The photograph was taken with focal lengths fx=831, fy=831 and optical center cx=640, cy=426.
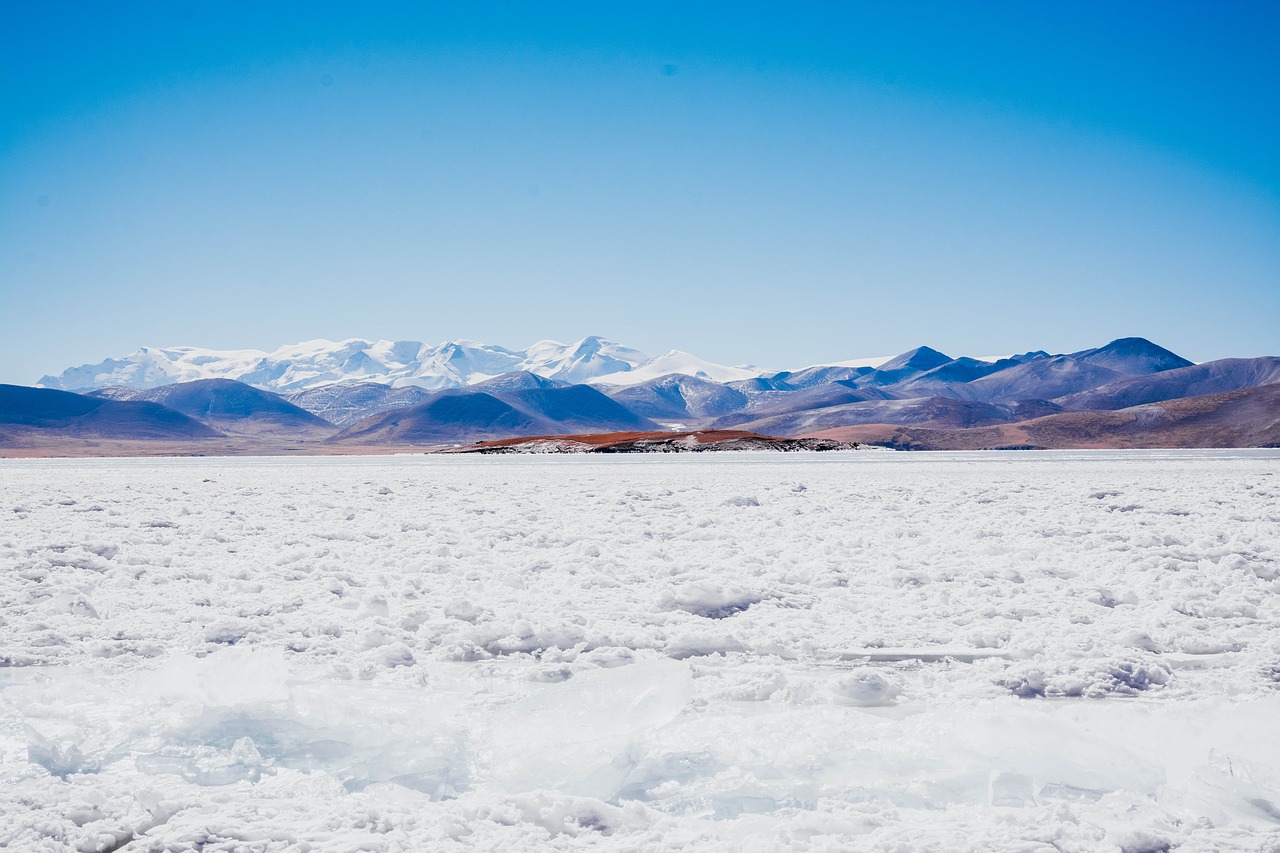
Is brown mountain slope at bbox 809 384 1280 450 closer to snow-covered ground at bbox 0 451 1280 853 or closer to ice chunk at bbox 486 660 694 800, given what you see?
snow-covered ground at bbox 0 451 1280 853

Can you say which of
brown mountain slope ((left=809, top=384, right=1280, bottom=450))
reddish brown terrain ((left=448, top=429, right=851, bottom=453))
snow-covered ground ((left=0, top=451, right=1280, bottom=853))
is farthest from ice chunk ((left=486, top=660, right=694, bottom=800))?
brown mountain slope ((left=809, top=384, right=1280, bottom=450))

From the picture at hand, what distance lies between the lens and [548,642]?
23.8ft

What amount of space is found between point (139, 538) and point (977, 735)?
39.4ft

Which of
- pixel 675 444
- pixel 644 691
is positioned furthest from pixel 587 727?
pixel 675 444

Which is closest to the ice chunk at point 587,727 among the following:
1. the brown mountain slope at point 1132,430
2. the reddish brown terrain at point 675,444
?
the reddish brown terrain at point 675,444

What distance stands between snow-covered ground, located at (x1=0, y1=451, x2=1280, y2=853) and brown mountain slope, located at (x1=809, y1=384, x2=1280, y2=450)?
140897 millimetres

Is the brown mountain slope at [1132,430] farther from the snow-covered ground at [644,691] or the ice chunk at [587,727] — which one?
the ice chunk at [587,727]

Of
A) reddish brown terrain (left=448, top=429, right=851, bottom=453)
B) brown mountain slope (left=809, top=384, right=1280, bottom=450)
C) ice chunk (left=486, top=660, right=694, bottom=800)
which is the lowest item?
ice chunk (left=486, top=660, right=694, bottom=800)

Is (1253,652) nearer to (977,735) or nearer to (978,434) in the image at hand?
(977,735)

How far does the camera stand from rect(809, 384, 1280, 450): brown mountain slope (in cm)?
14200

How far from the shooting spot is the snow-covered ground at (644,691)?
13.3 feet

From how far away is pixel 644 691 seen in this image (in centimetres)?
568

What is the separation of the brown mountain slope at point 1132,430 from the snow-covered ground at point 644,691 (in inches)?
5547

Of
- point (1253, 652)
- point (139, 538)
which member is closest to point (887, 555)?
point (1253, 652)
